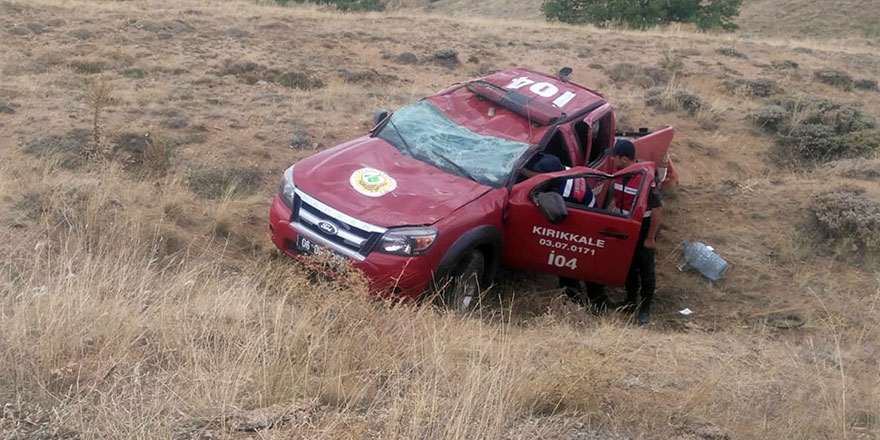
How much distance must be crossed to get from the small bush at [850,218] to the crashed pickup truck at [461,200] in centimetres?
267

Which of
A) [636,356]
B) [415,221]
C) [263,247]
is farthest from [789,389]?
[263,247]

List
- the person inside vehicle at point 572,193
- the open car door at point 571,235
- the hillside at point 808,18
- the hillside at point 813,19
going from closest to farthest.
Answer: the open car door at point 571,235 → the person inside vehicle at point 572,193 → the hillside at point 808,18 → the hillside at point 813,19

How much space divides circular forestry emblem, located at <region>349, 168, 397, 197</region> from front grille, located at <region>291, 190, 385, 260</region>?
0.33 meters

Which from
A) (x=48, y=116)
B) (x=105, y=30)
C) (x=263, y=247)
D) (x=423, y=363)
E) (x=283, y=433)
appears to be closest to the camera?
(x=283, y=433)

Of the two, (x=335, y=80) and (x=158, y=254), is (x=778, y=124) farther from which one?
(x=158, y=254)

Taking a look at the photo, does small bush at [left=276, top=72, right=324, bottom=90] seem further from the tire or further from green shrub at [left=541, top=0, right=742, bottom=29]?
green shrub at [left=541, top=0, right=742, bottom=29]

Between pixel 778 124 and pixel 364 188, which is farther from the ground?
pixel 364 188

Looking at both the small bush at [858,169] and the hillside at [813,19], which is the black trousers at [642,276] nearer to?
the small bush at [858,169]

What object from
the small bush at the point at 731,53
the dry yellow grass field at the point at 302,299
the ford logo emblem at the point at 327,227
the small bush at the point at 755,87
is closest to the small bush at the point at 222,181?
the dry yellow grass field at the point at 302,299

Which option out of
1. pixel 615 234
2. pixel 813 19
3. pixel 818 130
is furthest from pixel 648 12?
pixel 615 234

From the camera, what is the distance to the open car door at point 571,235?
5.69 meters

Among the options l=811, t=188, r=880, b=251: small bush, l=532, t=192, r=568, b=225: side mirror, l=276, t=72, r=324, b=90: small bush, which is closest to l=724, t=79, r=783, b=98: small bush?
l=811, t=188, r=880, b=251: small bush

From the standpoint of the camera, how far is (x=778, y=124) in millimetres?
11672

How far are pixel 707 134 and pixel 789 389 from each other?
318 inches
